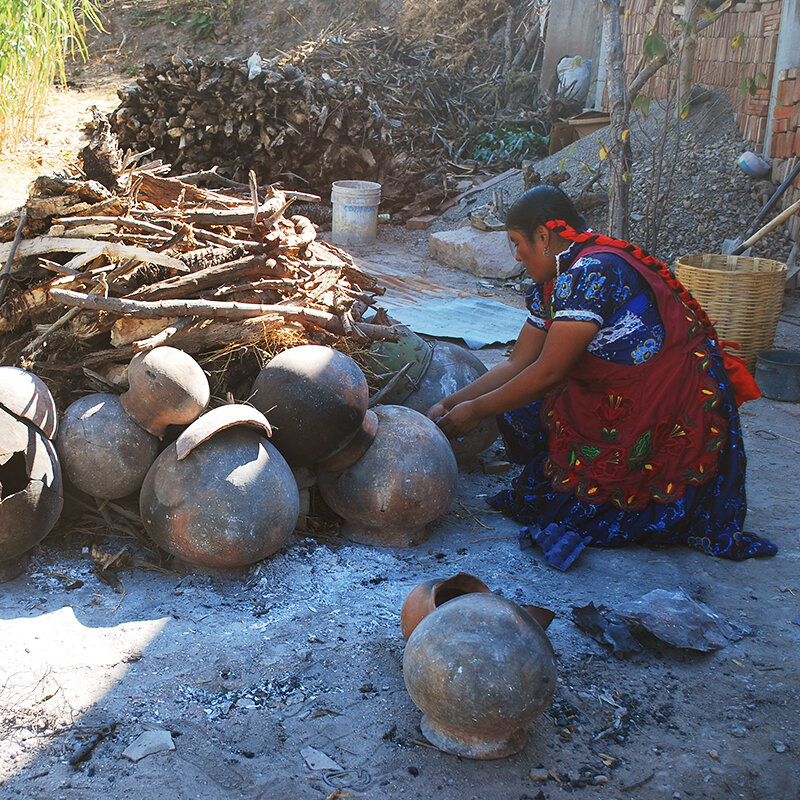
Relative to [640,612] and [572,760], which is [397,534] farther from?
[572,760]

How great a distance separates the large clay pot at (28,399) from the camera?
115 inches

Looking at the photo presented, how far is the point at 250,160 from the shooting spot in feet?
31.8

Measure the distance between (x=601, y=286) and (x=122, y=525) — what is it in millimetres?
2070

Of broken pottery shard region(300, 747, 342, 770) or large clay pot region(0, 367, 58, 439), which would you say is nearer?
broken pottery shard region(300, 747, 342, 770)

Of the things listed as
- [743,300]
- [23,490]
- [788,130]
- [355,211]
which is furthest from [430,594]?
[355,211]

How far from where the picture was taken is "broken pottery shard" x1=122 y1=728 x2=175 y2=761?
7.16 ft

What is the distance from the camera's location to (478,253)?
329 inches

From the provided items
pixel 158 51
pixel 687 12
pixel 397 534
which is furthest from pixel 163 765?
pixel 158 51

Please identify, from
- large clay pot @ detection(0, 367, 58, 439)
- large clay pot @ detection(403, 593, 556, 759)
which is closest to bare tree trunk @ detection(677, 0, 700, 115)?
large clay pot @ detection(0, 367, 58, 439)

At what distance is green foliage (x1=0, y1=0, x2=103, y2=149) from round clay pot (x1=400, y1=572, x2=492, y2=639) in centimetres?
773

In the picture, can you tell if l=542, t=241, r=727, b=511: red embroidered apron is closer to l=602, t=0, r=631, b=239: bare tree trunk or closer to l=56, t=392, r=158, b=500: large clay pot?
l=56, t=392, r=158, b=500: large clay pot

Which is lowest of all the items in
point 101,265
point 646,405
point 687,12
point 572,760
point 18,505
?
point 572,760

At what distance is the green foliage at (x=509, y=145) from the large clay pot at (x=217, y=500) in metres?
8.96

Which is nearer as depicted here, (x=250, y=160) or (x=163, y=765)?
(x=163, y=765)
